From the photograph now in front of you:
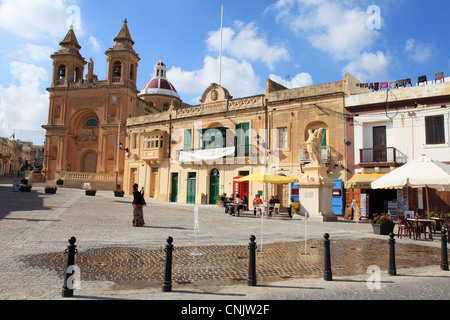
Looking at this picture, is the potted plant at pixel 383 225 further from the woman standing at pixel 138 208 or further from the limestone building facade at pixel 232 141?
the limestone building facade at pixel 232 141

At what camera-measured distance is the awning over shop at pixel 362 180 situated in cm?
2181

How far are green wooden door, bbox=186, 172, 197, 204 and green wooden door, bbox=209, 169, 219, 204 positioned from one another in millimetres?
1722

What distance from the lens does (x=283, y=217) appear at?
68.5ft

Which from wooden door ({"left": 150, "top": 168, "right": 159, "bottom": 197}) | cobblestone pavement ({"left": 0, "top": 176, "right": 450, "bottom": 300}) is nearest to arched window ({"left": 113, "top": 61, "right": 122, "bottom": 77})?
wooden door ({"left": 150, "top": 168, "right": 159, "bottom": 197})

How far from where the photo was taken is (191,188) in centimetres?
3216

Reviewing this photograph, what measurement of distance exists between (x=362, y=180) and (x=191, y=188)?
15562 millimetres

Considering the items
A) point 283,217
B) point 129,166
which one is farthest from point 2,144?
point 283,217

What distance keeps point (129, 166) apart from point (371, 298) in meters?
35.7

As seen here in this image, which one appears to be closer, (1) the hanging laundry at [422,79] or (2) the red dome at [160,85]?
(1) the hanging laundry at [422,79]

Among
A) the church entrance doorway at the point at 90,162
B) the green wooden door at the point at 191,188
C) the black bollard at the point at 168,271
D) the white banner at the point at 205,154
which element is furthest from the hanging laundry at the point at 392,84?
the church entrance doorway at the point at 90,162

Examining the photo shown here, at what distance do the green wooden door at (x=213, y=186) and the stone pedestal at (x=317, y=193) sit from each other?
1246 centimetres

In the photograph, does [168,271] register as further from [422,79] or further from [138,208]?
[422,79]
